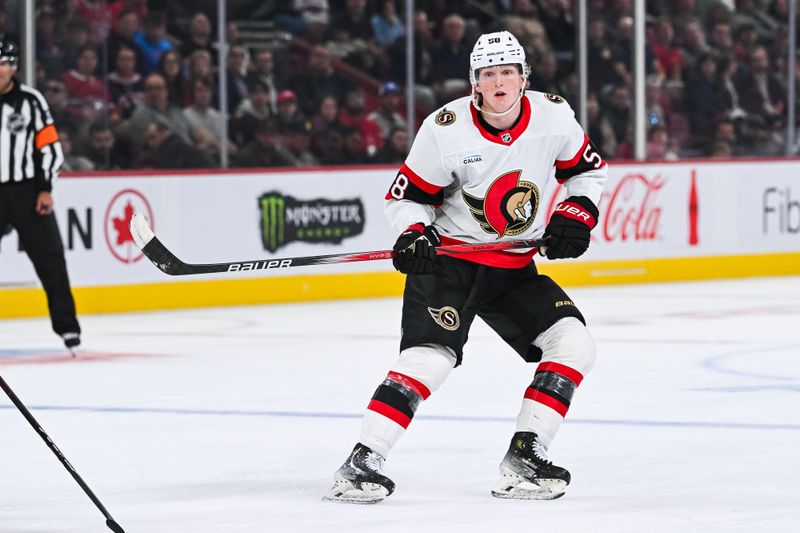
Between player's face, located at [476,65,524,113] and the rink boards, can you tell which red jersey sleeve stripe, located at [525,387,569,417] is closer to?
player's face, located at [476,65,524,113]

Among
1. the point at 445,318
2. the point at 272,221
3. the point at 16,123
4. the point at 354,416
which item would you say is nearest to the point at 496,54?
the point at 445,318

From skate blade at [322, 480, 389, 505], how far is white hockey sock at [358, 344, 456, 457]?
0.10 m

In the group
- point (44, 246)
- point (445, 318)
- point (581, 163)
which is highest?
point (581, 163)

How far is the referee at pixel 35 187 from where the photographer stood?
754cm

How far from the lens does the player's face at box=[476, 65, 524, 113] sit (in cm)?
413

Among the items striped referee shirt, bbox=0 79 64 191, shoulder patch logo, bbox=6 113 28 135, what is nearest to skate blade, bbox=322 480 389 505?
striped referee shirt, bbox=0 79 64 191

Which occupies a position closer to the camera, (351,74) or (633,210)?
(351,74)

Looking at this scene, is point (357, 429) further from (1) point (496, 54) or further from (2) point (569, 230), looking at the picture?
(1) point (496, 54)

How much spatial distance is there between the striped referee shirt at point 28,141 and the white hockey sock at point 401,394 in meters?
3.79

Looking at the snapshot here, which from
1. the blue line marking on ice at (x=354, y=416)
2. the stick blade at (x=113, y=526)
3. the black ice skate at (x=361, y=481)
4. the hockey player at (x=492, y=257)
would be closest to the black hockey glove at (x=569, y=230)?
the hockey player at (x=492, y=257)

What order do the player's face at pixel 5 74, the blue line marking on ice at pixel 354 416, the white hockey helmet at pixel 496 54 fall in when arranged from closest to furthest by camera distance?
the white hockey helmet at pixel 496 54 < the blue line marking on ice at pixel 354 416 < the player's face at pixel 5 74

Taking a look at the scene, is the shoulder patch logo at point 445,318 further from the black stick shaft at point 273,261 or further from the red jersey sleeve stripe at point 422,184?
the red jersey sleeve stripe at point 422,184

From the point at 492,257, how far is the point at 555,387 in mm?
357

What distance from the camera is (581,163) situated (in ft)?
14.3
